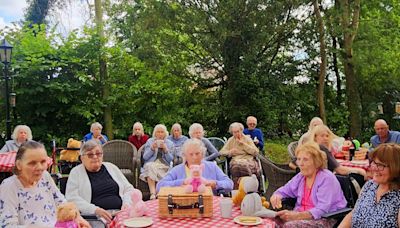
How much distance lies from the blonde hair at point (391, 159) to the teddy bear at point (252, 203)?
717mm

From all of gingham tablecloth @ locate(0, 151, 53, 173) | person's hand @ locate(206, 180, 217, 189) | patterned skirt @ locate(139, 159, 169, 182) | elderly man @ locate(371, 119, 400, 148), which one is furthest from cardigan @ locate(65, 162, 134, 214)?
elderly man @ locate(371, 119, 400, 148)

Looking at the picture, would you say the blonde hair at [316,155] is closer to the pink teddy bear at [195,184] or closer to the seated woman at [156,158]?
the pink teddy bear at [195,184]

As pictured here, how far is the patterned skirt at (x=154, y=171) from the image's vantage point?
5.22 metres

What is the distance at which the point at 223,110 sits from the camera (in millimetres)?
10578

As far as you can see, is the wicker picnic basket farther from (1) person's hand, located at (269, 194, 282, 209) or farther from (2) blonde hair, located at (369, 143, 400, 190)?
(2) blonde hair, located at (369, 143, 400, 190)

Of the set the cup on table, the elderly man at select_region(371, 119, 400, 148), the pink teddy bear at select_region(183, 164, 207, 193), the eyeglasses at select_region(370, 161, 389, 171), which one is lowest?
the cup on table

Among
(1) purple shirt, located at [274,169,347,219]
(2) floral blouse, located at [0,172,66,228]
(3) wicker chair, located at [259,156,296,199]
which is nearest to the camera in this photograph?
(2) floral blouse, located at [0,172,66,228]

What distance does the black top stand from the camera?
325 centimetres

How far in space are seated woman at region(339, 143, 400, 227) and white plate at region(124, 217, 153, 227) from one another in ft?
4.21

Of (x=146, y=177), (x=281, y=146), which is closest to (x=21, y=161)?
(x=146, y=177)

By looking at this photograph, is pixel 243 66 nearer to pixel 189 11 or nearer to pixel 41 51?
pixel 189 11

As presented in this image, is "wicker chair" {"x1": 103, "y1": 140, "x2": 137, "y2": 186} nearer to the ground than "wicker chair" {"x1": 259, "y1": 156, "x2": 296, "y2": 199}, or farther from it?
farther from it

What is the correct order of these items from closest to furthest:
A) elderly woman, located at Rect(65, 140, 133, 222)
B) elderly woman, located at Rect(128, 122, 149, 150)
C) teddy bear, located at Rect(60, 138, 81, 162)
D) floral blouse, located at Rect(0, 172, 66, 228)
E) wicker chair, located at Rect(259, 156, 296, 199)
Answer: floral blouse, located at Rect(0, 172, 66, 228) → elderly woman, located at Rect(65, 140, 133, 222) → wicker chair, located at Rect(259, 156, 296, 199) → teddy bear, located at Rect(60, 138, 81, 162) → elderly woman, located at Rect(128, 122, 149, 150)

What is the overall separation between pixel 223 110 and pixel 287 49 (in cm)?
247
